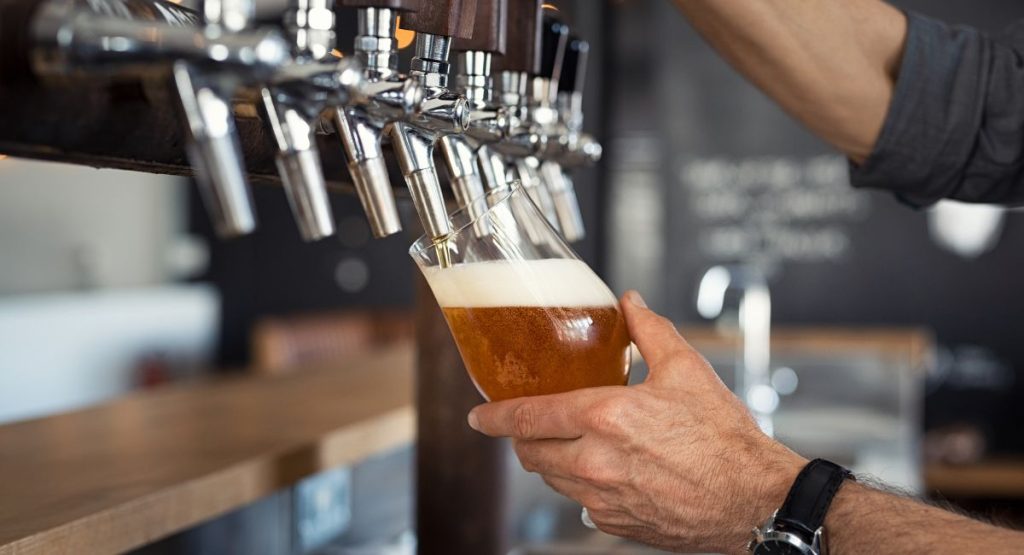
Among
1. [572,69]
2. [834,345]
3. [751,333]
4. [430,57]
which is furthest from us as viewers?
[751,333]

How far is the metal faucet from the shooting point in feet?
12.1

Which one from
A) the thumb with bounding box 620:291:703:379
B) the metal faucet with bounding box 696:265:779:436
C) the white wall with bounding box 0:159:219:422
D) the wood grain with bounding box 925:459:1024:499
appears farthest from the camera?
the white wall with bounding box 0:159:219:422

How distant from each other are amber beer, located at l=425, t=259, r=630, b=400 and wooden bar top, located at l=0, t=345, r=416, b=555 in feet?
1.07

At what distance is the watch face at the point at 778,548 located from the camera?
88 cm

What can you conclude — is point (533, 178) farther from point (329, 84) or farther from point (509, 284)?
point (329, 84)

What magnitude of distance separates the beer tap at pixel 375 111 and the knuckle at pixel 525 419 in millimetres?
205

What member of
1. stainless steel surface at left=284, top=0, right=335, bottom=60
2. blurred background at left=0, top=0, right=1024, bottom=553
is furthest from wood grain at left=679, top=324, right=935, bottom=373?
stainless steel surface at left=284, top=0, right=335, bottom=60

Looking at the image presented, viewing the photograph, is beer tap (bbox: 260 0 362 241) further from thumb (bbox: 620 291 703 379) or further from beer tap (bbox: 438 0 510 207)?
thumb (bbox: 620 291 703 379)

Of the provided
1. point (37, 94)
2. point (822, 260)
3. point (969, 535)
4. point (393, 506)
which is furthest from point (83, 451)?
point (822, 260)

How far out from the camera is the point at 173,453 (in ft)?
3.91

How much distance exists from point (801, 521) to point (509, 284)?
0.30 m

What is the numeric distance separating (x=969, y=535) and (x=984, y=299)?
5479mm

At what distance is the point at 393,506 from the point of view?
1.62 m

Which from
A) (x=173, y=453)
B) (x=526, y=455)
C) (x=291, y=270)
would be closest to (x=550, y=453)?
(x=526, y=455)
